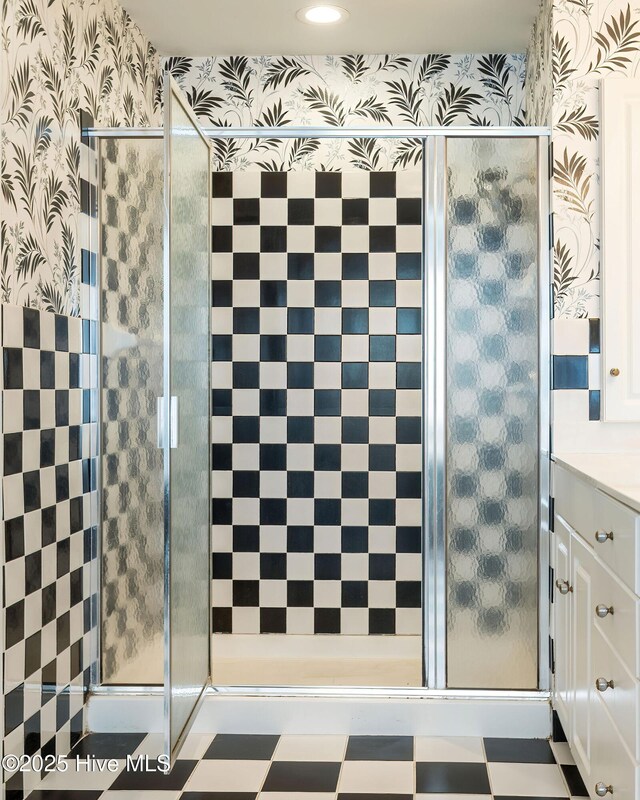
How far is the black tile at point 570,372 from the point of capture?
246 cm

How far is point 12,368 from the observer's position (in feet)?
6.37

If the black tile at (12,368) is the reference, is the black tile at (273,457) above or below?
below

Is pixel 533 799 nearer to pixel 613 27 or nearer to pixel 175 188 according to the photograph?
pixel 175 188

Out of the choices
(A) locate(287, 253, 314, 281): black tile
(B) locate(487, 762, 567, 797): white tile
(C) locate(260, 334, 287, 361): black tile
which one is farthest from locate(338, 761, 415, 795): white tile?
(A) locate(287, 253, 314, 281): black tile

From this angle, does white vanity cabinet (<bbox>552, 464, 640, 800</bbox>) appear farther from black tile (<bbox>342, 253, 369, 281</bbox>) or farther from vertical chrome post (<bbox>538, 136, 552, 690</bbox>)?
black tile (<bbox>342, 253, 369, 281</bbox>)

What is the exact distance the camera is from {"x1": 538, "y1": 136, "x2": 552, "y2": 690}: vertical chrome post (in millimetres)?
2477

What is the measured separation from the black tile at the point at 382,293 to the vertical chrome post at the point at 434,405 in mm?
733

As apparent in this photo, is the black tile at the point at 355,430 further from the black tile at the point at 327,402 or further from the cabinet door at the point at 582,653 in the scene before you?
the cabinet door at the point at 582,653

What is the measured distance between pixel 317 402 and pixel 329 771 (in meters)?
1.49

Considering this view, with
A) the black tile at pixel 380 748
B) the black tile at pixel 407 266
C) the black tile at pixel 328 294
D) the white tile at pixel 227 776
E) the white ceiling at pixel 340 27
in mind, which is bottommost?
the black tile at pixel 380 748

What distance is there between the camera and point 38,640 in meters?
2.10

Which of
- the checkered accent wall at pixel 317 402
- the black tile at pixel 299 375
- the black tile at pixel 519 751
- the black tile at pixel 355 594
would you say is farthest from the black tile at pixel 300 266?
the black tile at pixel 519 751

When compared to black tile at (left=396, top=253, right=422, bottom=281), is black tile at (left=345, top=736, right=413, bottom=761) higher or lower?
lower

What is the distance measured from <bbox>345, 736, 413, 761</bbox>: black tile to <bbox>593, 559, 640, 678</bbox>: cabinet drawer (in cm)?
85
